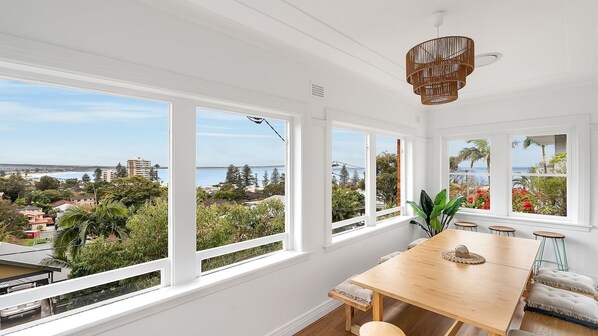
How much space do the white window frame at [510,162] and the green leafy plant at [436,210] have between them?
1.30 ft

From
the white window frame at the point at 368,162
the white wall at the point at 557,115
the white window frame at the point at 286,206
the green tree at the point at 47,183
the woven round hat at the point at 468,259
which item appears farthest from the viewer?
the white wall at the point at 557,115

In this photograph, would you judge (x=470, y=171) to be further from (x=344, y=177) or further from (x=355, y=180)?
(x=344, y=177)

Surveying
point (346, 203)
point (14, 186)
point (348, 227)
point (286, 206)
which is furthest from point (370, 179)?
point (14, 186)

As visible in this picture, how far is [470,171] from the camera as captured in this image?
15.5 feet

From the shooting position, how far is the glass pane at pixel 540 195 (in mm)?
3953

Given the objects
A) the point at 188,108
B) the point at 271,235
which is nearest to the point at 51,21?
the point at 188,108

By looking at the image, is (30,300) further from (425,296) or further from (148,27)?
(425,296)

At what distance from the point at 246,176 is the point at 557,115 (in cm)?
443

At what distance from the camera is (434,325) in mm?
2746

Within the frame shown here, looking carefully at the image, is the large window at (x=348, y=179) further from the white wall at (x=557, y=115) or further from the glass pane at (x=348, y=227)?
the white wall at (x=557, y=115)

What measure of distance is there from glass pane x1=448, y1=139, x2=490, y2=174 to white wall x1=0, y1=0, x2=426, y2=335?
7.47 feet

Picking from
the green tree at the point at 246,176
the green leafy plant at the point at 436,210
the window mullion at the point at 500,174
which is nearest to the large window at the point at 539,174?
the window mullion at the point at 500,174

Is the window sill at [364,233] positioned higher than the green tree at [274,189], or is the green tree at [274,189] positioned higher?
the green tree at [274,189]

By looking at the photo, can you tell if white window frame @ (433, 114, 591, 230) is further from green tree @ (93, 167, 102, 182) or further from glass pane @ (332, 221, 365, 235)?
green tree @ (93, 167, 102, 182)
